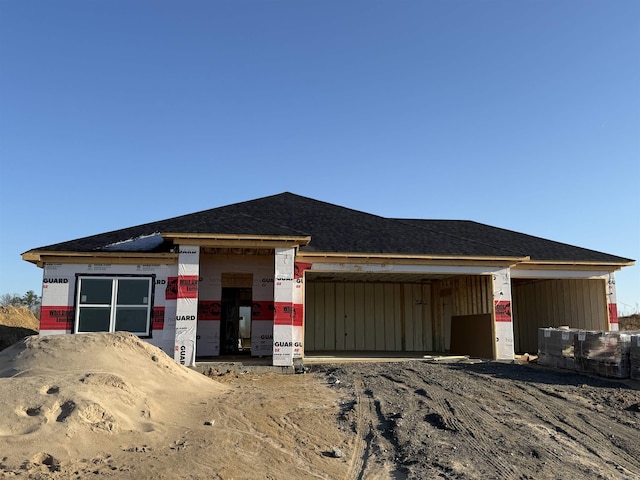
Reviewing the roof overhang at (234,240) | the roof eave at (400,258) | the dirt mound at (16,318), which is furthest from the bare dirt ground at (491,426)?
the dirt mound at (16,318)

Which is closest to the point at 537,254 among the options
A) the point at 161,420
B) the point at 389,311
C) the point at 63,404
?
the point at 389,311

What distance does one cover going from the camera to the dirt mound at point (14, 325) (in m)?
25.0

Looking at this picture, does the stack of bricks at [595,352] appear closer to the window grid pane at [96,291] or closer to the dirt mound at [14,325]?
the window grid pane at [96,291]

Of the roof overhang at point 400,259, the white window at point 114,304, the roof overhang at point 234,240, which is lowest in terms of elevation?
the white window at point 114,304

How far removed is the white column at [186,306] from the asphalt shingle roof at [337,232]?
803 millimetres

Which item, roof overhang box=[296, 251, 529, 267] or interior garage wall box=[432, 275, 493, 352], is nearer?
roof overhang box=[296, 251, 529, 267]

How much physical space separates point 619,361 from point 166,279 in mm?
12482

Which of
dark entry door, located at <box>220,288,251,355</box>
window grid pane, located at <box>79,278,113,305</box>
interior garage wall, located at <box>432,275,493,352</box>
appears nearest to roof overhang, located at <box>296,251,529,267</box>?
interior garage wall, located at <box>432,275,493,352</box>

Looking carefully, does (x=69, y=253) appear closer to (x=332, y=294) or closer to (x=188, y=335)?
(x=188, y=335)

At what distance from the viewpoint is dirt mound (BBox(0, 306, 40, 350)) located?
25031 millimetres

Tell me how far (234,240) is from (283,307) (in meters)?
2.43

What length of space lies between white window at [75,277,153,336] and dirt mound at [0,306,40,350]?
1160 cm

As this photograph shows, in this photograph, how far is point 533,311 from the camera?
74.9 ft

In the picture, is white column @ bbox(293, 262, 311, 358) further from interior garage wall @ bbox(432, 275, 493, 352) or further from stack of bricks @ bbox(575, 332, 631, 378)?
stack of bricks @ bbox(575, 332, 631, 378)
